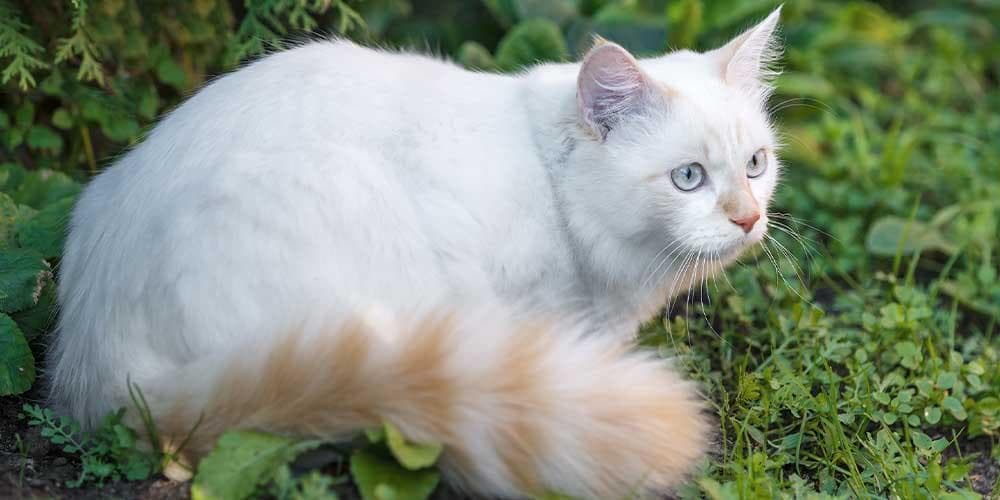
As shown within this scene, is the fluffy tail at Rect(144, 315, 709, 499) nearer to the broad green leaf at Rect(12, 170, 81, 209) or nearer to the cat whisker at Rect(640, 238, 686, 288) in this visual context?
the cat whisker at Rect(640, 238, 686, 288)

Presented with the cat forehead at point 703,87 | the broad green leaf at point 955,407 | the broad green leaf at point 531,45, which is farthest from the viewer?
the broad green leaf at point 531,45

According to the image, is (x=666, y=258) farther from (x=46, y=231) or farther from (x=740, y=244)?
(x=46, y=231)

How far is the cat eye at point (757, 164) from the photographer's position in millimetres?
2186

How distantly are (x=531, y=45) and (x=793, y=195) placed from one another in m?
1.10

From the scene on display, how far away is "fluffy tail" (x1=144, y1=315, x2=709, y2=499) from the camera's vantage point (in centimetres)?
173

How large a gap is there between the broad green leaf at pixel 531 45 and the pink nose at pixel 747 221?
1.39 metres

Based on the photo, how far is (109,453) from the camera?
1.91m

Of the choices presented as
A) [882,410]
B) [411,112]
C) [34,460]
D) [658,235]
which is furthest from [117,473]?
[882,410]

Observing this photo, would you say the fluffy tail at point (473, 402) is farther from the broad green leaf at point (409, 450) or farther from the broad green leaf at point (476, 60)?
the broad green leaf at point (476, 60)

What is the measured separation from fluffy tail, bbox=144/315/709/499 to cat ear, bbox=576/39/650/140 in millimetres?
559

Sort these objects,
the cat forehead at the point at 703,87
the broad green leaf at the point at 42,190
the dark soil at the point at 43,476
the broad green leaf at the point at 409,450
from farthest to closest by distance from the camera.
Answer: the broad green leaf at the point at 42,190 < the cat forehead at the point at 703,87 < the dark soil at the point at 43,476 < the broad green leaf at the point at 409,450

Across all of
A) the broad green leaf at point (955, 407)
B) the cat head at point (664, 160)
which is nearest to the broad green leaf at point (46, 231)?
the cat head at point (664, 160)

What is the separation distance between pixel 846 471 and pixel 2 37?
239 cm

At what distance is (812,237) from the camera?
11.0 ft
